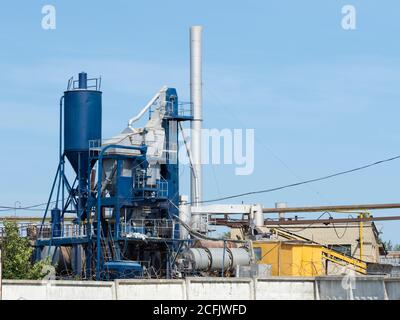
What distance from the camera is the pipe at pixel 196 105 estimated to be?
65000mm

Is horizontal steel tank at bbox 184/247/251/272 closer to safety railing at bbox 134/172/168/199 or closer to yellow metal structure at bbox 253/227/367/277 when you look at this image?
yellow metal structure at bbox 253/227/367/277

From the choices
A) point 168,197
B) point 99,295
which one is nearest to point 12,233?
point 168,197

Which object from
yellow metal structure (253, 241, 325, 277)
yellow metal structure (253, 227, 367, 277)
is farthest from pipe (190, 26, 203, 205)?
yellow metal structure (253, 241, 325, 277)

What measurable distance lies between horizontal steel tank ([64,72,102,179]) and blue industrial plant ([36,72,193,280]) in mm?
54

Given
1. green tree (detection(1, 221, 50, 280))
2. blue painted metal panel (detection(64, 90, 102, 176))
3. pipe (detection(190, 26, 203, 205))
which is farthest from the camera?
pipe (detection(190, 26, 203, 205))

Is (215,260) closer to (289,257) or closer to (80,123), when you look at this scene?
(289,257)

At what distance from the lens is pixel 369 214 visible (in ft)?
230

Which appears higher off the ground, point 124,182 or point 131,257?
point 124,182

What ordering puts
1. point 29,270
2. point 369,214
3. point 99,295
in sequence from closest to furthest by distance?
1. point 99,295
2. point 29,270
3. point 369,214

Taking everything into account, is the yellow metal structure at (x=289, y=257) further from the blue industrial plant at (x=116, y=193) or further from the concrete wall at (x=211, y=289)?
the concrete wall at (x=211, y=289)

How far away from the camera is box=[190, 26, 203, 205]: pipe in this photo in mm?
65000

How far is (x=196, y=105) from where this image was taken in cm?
6750
